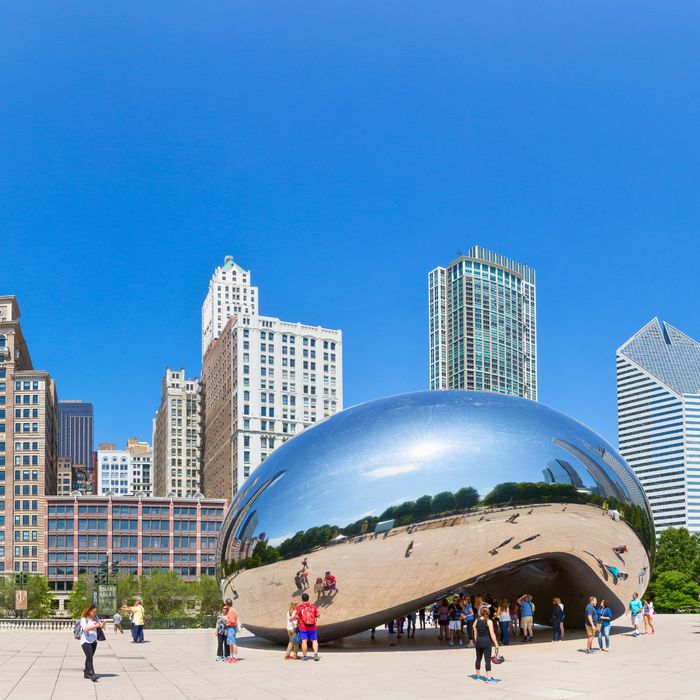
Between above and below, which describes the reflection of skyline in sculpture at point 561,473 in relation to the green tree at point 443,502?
above

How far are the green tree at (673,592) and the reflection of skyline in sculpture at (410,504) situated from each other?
1939 inches

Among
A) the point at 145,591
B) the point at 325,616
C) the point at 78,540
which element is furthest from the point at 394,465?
the point at 78,540

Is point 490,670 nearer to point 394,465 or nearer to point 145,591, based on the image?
point 394,465

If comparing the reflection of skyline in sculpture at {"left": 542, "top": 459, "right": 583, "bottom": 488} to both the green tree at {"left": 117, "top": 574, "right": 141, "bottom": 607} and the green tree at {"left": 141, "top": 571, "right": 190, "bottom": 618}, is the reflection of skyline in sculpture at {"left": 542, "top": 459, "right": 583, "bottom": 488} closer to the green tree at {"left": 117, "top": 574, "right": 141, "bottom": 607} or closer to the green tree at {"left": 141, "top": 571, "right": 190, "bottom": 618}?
the green tree at {"left": 117, "top": 574, "right": 141, "bottom": 607}

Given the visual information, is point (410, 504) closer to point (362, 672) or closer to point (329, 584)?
point (329, 584)

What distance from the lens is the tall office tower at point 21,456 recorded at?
13138cm

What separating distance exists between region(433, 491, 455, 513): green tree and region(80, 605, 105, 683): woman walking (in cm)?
784

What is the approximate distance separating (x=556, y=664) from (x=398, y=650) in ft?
16.7

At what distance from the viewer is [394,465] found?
74.8 feet

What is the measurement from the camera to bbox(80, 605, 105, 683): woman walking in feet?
64.8

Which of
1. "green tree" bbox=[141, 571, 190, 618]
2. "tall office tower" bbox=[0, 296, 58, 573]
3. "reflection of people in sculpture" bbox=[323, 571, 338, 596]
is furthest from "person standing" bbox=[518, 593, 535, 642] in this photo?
"tall office tower" bbox=[0, 296, 58, 573]

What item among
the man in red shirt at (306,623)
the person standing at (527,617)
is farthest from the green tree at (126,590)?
the man in red shirt at (306,623)

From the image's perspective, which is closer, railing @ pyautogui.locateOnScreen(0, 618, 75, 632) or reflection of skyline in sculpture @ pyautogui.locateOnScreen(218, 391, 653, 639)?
reflection of skyline in sculpture @ pyautogui.locateOnScreen(218, 391, 653, 639)

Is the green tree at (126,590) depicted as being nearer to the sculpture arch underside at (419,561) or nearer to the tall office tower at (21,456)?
the tall office tower at (21,456)
